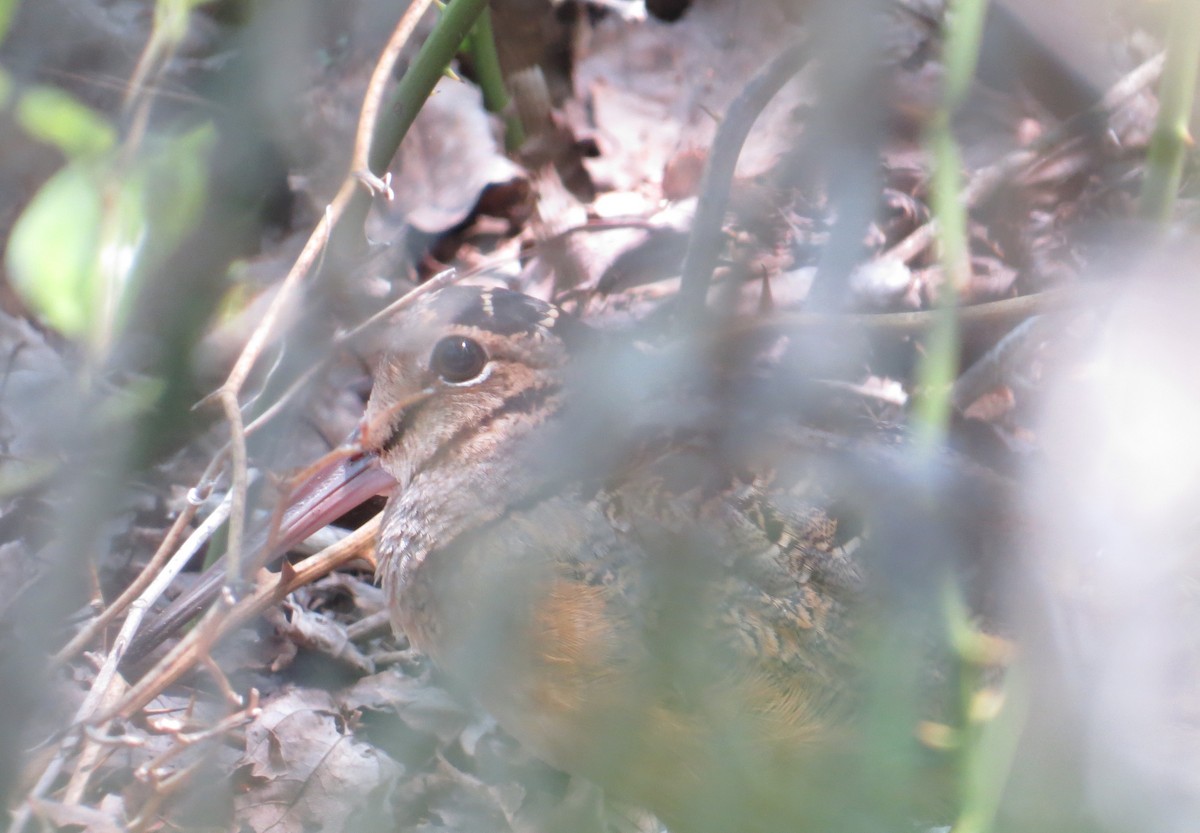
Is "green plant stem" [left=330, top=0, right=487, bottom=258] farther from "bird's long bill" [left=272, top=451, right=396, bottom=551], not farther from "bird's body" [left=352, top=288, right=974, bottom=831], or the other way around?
"bird's long bill" [left=272, top=451, right=396, bottom=551]

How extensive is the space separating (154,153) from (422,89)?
0.71m

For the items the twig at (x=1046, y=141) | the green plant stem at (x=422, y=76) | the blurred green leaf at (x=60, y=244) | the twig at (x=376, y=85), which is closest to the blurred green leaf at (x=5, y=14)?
the blurred green leaf at (x=60, y=244)

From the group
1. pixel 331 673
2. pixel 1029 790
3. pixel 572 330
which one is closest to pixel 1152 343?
pixel 1029 790

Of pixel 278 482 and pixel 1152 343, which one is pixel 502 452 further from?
pixel 1152 343

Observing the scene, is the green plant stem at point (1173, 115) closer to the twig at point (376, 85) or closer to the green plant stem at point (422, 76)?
the twig at point (376, 85)

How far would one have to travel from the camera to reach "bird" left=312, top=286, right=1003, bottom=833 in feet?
3.78

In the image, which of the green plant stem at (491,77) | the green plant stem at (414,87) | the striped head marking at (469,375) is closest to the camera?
the green plant stem at (414,87)

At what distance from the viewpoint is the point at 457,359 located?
5.59ft

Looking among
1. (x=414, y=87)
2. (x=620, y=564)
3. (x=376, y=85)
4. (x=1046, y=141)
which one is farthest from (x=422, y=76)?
(x=1046, y=141)

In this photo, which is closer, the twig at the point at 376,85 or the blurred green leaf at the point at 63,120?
the blurred green leaf at the point at 63,120

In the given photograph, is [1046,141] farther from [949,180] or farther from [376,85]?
[376,85]

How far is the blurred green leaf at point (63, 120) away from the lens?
1.10 meters

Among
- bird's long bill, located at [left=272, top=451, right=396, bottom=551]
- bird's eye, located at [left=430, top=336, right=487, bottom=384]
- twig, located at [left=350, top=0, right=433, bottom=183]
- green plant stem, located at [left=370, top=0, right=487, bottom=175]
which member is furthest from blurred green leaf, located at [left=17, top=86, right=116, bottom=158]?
bird's long bill, located at [left=272, top=451, right=396, bottom=551]

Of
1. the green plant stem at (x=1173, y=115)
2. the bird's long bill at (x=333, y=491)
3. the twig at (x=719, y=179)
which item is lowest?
the bird's long bill at (x=333, y=491)
